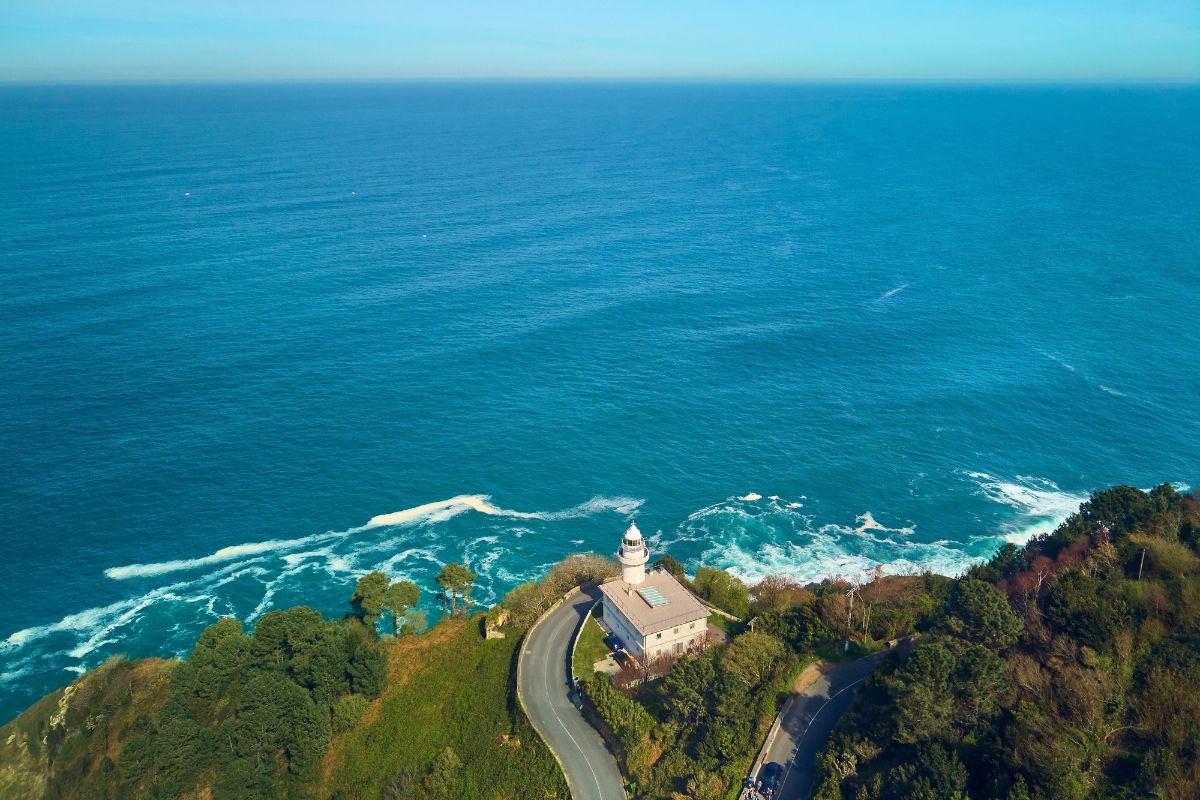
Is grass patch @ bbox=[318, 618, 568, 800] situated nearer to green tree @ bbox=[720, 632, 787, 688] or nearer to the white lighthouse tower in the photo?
the white lighthouse tower

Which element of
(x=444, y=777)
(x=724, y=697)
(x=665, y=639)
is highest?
(x=724, y=697)

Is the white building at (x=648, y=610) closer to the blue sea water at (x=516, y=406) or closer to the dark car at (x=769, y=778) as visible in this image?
the dark car at (x=769, y=778)

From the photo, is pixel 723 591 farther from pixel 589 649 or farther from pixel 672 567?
pixel 589 649

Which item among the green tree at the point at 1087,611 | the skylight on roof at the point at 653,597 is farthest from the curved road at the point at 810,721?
the skylight on roof at the point at 653,597

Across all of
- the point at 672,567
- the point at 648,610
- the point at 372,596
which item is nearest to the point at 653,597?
the point at 648,610

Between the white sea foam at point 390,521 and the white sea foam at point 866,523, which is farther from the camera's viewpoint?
the white sea foam at point 866,523

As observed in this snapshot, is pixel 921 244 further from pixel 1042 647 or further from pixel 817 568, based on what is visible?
pixel 1042 647
